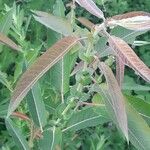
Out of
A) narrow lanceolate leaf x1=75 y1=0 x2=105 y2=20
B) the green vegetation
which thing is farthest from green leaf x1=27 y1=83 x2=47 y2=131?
narrow lanceolate leaf x1=75 y1=0 x2=105 y2=20

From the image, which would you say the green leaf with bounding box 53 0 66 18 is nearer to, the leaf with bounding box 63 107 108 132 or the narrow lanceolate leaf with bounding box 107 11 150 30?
the leaf with bounding box 63 107 108 132

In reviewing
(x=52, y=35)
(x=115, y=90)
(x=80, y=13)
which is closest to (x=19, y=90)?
(x=115, y=90)

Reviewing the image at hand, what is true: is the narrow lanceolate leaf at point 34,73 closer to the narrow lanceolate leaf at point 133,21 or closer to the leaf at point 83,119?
the narrow lanceolate leaf at point 133,21

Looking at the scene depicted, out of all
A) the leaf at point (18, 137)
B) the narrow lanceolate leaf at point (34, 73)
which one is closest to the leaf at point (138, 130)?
the narrow lanceolate leaf at point (34, 73)

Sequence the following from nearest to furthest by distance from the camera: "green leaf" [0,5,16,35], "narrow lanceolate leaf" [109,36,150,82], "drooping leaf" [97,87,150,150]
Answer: "narrow lanceolate leaf" [109,36,150,82] < "drooping leaf" [97,87,150,150] < "green leaf" [0,5,16,35]

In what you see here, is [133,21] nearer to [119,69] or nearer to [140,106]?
[119,69]

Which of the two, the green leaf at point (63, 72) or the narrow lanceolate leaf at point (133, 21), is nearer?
the narrow lanceolate leaf at point (133, 21)
